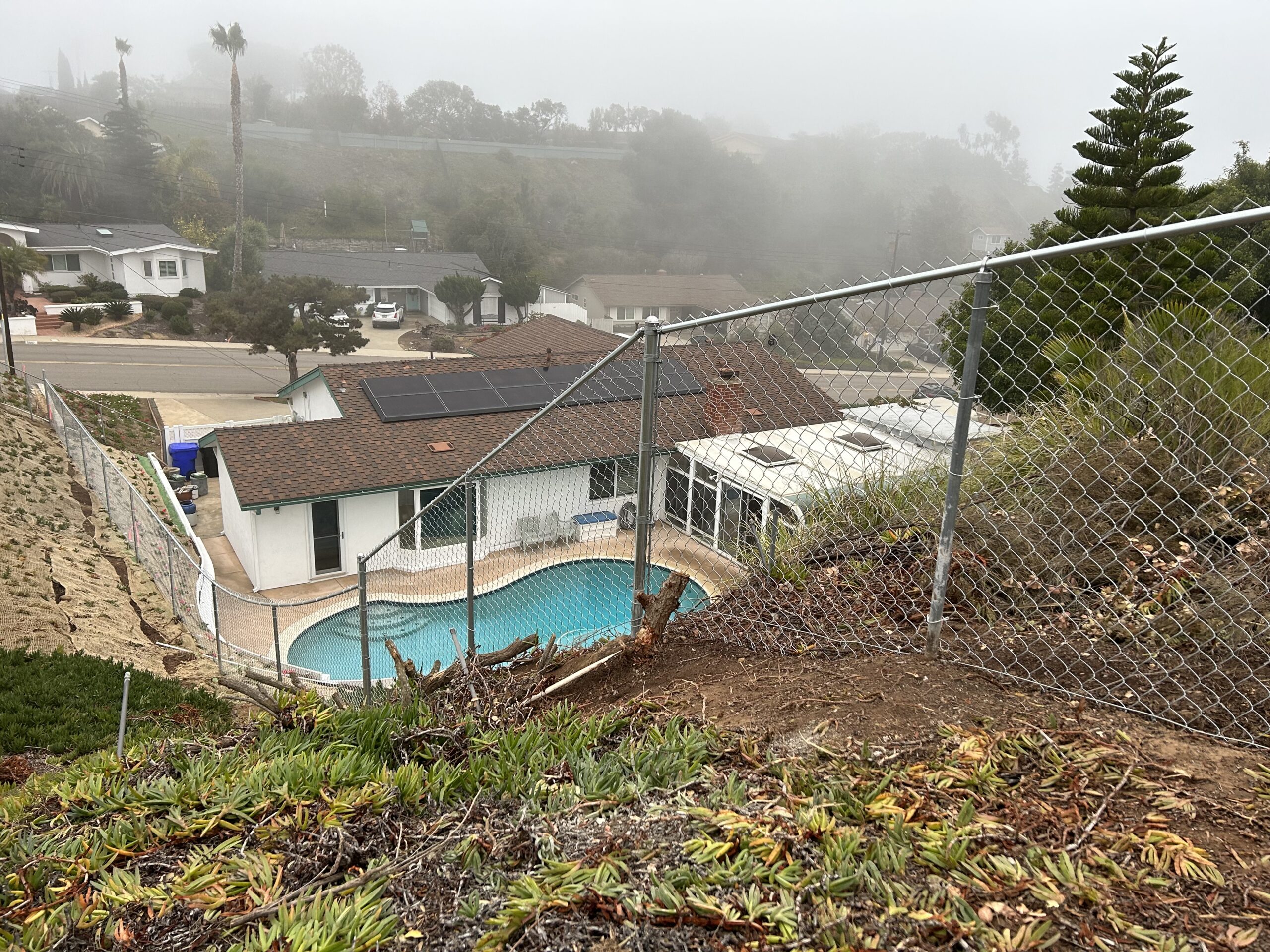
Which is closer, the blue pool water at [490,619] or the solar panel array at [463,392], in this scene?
the blue pool water at [490,619]

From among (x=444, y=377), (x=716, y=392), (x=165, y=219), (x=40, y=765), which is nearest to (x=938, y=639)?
(x=716, y=392)

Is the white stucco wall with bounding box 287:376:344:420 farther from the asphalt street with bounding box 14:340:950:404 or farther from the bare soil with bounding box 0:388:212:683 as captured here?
the asphalt street with bounding box 14:340:950:404

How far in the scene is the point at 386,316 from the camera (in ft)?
157

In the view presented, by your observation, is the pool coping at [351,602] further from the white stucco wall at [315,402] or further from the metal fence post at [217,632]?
the white stucco wall at [315,402]

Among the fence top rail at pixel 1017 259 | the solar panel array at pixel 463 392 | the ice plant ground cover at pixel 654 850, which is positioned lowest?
the solar panel array at pixel 463 392

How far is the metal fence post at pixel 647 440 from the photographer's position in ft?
11.6

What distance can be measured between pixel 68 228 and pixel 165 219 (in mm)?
19690

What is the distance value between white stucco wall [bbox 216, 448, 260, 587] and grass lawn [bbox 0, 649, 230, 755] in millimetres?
6147

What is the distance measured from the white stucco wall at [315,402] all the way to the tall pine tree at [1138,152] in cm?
1429

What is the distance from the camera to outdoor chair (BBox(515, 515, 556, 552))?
8211 millimetres

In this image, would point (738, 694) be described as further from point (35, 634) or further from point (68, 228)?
point (68, 228)

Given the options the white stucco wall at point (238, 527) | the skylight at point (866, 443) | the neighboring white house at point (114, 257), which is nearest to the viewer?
the skylight at point (866, 443)

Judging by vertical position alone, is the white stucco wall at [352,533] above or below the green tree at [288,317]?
below

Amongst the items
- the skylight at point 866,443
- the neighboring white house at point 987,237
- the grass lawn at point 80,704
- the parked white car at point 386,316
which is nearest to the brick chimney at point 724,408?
the skylight at point 866,443
